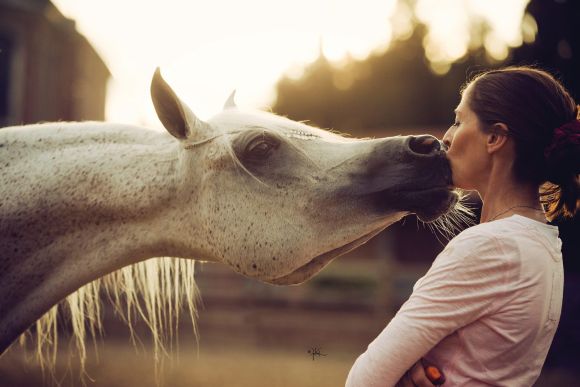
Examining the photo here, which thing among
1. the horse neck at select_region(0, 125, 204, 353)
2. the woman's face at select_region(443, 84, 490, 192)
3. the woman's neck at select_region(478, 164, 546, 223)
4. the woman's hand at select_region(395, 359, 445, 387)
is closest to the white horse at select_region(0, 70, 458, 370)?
the horse neck at select_region(0, 125, 204, 353)

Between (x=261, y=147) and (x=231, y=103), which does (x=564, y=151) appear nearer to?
(x=261, y=147)

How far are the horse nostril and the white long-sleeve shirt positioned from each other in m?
0.57

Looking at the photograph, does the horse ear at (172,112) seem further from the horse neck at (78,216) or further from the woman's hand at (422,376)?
the woman's hand at (422,376)

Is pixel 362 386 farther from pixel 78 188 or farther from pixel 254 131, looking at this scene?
pixel 78 188

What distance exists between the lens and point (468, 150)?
1.61 metres

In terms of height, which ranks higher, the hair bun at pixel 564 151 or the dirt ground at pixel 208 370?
the hair bun at pixel 564 151

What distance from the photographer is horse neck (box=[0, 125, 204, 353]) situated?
1.93 m

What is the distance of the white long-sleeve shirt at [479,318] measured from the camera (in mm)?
1339

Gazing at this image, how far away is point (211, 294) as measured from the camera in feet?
34.3

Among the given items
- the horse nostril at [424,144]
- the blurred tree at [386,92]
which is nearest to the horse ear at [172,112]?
the horse nostril at [424,144]

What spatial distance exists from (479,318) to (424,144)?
731mm

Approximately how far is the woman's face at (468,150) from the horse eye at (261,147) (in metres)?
0.69

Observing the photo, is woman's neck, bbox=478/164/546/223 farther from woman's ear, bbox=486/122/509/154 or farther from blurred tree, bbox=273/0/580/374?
blurred tree, bbox=273/0/580/374

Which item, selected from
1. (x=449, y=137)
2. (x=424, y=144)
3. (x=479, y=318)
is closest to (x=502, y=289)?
(x=479, y=318)
